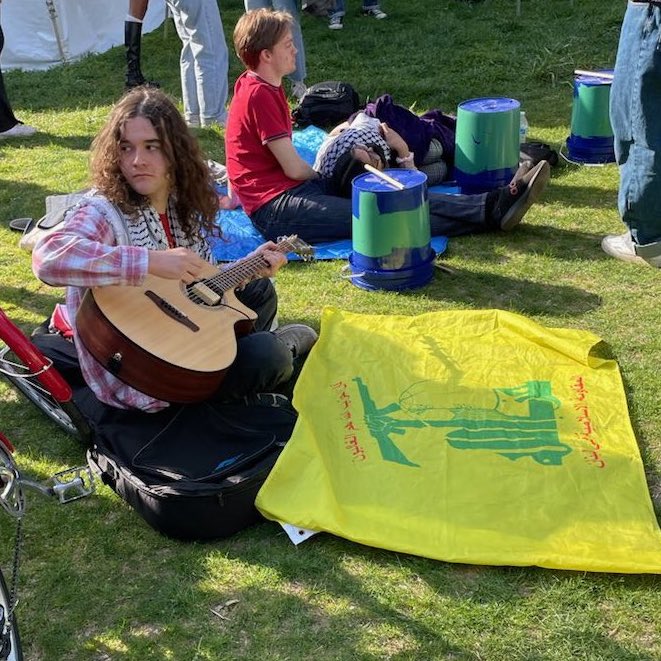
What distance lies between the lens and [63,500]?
7.50 feet

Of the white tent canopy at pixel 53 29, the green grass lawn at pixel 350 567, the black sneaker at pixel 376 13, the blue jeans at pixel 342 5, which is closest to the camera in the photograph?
the green grass lawn at pixel 350 567

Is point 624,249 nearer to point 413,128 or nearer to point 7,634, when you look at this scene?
point 413,128

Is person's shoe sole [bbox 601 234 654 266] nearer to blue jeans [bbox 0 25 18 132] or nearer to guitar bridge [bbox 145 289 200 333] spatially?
guitar bridge [bbox 145 289 200 333]

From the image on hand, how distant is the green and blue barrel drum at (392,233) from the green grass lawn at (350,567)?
0.08 metres

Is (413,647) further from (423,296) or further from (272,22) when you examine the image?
(272,22)

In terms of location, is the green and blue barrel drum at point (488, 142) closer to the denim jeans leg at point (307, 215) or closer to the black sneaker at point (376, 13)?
the denim jeans leg at point (307, 215)

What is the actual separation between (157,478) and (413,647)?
0.90m

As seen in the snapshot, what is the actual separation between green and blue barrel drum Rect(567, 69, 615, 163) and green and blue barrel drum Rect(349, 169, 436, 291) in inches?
67.5

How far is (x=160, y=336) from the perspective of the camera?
2604 mm

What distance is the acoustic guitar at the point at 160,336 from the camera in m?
2.56

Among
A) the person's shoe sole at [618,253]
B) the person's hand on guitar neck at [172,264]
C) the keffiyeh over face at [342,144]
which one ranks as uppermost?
the person's hand on guitar neck at [172,264]

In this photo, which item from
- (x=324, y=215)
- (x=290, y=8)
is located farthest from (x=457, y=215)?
(x=290, y=8)

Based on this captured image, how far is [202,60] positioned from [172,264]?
3.85 meters

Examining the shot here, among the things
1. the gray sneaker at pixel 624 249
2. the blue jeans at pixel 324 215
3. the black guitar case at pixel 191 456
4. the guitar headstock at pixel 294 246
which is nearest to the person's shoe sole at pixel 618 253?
the gray sneaker at pixel 624 249
